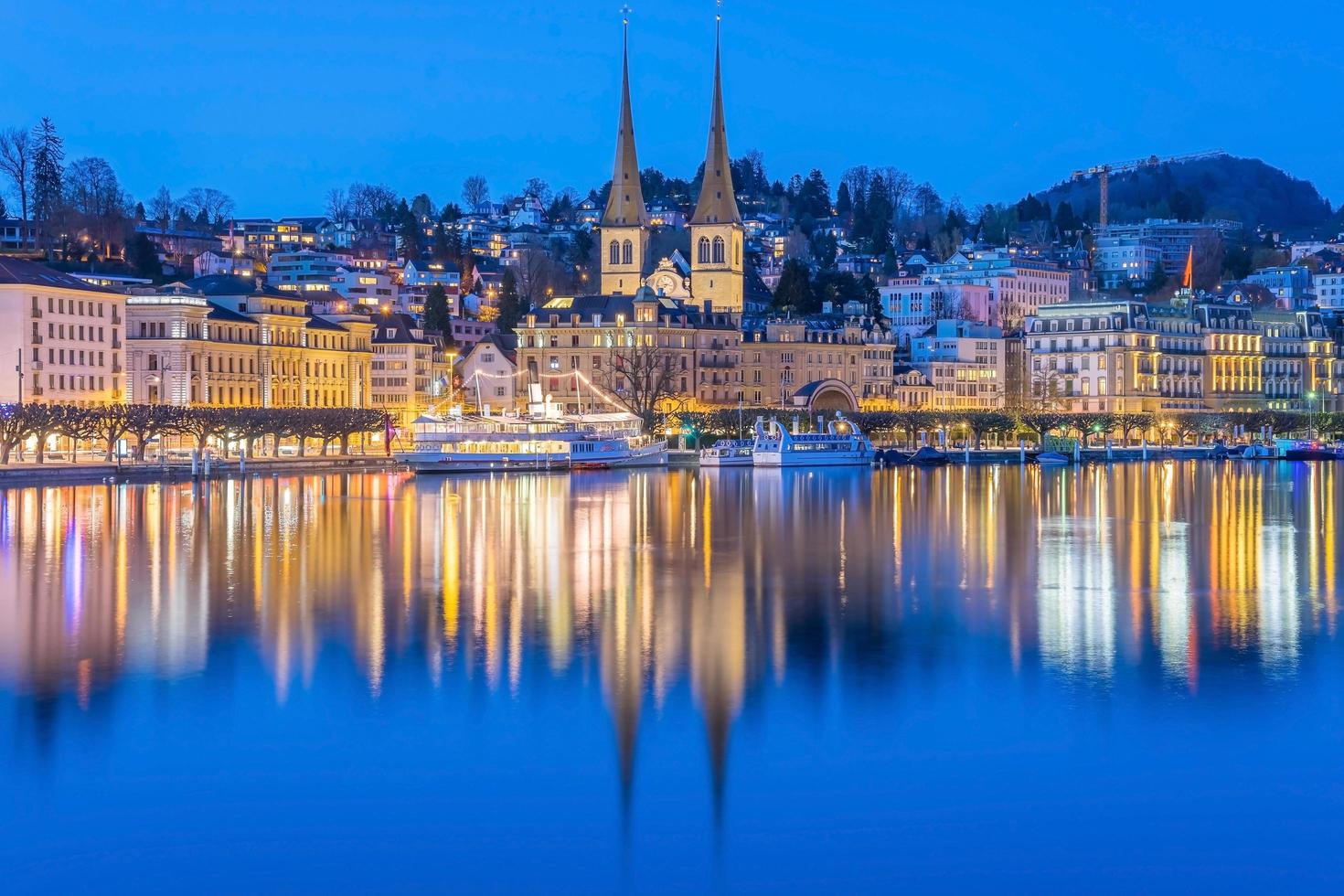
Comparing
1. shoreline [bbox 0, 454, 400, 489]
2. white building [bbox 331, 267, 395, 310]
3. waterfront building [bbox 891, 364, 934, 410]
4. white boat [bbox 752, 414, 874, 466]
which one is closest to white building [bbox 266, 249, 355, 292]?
white building [bbox 331, 267, 395, 310]

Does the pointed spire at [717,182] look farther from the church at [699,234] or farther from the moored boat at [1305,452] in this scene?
the moored boat at [1305,452]

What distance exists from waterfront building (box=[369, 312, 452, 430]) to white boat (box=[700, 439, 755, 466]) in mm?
31628

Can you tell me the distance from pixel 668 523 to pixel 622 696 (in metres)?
25.7

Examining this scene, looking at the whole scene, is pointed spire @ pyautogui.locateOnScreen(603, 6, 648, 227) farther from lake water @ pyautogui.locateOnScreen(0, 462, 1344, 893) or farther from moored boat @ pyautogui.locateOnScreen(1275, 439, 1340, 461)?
lake water @ pyautogui.locateOnScreen(0, 462, 1344, 893)

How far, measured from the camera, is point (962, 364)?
422 feet

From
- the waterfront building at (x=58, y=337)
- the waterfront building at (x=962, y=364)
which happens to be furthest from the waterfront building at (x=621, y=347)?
the waterfront building at (x=58, y=337)

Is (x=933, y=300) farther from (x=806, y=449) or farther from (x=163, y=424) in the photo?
(x=163, y=424)

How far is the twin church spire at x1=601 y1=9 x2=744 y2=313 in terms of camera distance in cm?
12256

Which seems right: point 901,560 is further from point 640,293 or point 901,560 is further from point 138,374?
point 640,293

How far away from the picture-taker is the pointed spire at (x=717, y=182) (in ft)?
397

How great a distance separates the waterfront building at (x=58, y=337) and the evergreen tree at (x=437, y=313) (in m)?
42.0

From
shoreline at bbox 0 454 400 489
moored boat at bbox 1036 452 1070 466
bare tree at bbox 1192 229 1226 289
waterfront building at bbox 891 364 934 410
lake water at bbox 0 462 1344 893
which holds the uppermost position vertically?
bare tree at bbox 1192 229 1226 289

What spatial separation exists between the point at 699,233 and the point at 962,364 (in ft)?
71.8

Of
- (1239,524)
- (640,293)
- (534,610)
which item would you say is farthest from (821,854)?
(640,293)
